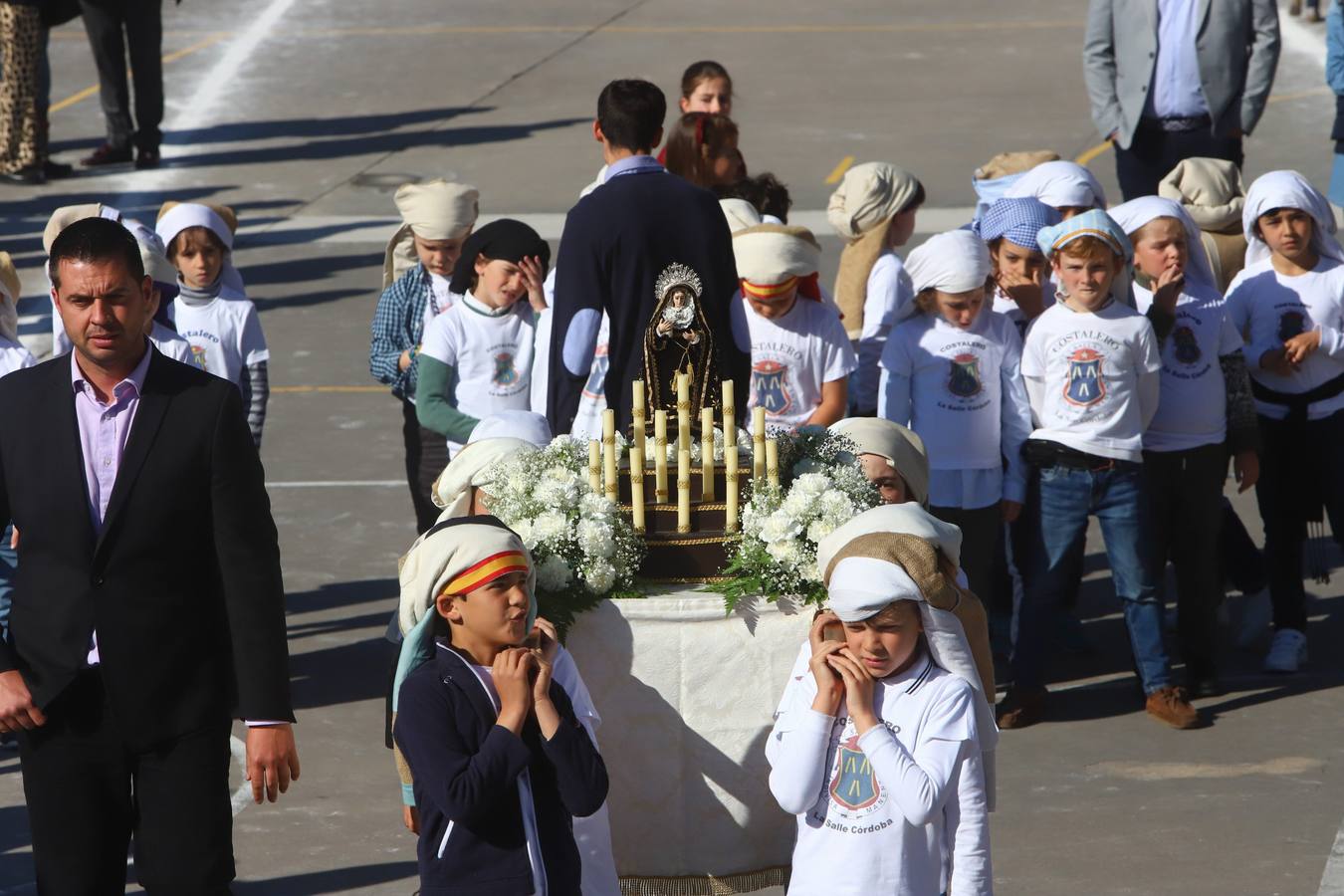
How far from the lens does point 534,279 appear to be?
8.33 meters

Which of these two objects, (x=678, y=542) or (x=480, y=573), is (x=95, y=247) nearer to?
(x=480, y=573)

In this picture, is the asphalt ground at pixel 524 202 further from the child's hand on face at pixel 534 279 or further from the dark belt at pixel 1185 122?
the dark belt at pixel 1185 122

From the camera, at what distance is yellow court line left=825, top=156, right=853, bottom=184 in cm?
1934

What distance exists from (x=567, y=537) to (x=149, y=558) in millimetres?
1243

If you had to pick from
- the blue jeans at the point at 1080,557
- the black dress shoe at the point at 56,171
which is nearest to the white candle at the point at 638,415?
the blue jeans at the point at 1080,557

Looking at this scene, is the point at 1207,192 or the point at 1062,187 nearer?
the point at 1062,187

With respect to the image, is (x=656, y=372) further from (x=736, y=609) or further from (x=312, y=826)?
(x=312, y=826)

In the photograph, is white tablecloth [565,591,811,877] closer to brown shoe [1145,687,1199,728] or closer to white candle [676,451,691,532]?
white candle [676,451,691,532]

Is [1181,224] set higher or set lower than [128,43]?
lower

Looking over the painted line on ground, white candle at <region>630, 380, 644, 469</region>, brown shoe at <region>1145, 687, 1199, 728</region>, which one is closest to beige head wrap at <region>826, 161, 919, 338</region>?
brown shoe at <region>1145, 687, 1199, 728</region>

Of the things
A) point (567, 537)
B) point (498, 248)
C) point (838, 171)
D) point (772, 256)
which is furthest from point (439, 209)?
point (838, 171)

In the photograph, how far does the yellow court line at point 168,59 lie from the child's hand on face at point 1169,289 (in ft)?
57.1

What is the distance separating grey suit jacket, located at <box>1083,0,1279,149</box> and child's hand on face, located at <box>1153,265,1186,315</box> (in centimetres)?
397

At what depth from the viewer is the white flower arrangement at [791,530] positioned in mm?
5801
